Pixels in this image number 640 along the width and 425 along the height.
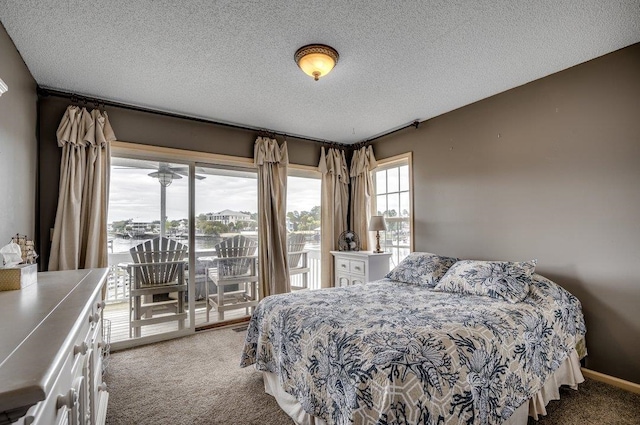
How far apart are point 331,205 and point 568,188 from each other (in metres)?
2.75

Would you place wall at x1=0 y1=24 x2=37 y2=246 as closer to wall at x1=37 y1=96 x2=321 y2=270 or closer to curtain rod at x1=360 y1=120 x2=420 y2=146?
wall at x1=37 y1=96 x2=321 y2=270

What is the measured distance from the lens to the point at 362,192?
4.52m

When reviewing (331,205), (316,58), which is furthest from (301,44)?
(331,205)

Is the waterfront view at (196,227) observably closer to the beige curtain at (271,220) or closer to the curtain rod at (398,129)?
the beige curtain at (271,220)

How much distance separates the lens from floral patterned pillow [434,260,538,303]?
2221 mm

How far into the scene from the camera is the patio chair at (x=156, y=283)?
3.29 m

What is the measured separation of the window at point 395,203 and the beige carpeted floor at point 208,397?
211 cm

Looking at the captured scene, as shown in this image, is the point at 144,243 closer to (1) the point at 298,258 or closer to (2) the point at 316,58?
(1) the point at 298,258

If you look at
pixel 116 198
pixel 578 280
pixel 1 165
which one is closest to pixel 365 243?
pixel 578 280

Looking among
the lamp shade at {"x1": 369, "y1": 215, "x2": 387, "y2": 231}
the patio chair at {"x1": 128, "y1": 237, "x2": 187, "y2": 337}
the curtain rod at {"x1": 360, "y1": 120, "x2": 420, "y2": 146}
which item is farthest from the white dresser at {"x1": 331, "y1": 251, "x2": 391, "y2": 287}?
the patio chair at {"x1": 128, "y1": 237, "x2": 187, "y2": 337}

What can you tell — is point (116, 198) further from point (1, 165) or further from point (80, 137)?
point (1, 165)

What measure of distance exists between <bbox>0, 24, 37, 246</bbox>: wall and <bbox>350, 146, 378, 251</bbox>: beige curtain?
356 centimetres

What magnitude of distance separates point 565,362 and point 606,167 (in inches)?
58.4

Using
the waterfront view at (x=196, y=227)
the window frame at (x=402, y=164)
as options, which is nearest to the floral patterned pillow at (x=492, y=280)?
the window frame at (x=402, y=164)
